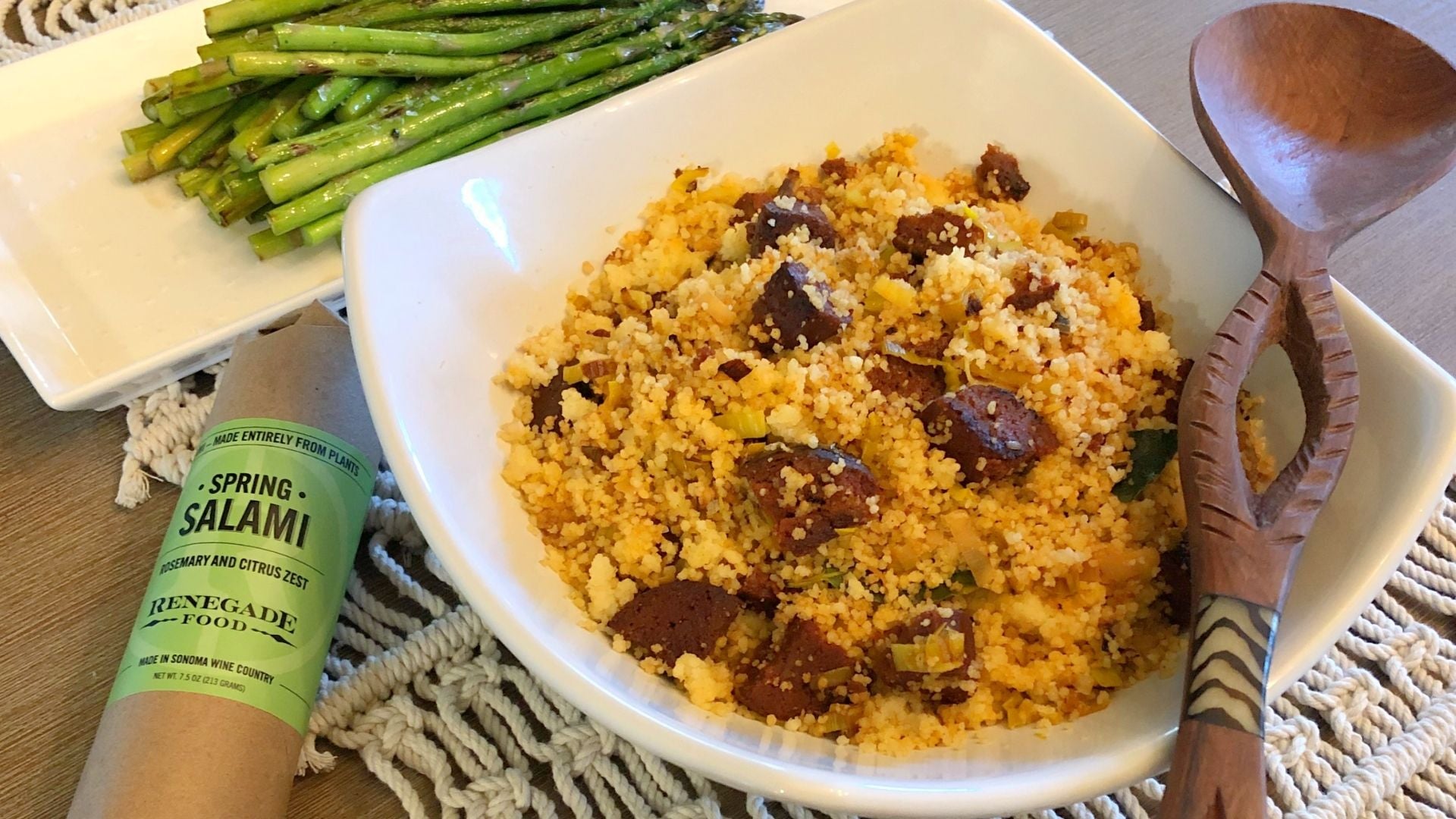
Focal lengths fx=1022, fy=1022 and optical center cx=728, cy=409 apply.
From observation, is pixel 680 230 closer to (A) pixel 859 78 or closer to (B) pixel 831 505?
(A) pixel 859 78

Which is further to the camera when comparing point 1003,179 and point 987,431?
point 1003,179

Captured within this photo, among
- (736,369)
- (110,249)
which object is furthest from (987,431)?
(110,249)

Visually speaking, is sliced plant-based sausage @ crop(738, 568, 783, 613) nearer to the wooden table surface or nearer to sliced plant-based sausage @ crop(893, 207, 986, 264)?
the wooden table surface

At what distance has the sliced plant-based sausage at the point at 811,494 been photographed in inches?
32.7

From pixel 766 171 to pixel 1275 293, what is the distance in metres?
0.54

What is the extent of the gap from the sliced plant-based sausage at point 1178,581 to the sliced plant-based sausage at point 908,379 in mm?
235

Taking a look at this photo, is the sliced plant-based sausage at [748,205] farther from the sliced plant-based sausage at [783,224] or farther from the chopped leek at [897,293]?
the chopped leek at [897,293]

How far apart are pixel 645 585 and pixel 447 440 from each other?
0.21 m

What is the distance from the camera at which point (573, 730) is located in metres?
0.93

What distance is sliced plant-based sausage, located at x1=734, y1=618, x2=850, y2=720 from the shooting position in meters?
0.80

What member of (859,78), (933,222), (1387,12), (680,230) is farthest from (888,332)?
(1387,12)

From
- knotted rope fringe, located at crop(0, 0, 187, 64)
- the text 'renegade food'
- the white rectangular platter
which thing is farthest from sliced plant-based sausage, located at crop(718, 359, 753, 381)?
knotted rope fringe, located at crop(0, 0, 187, 64)

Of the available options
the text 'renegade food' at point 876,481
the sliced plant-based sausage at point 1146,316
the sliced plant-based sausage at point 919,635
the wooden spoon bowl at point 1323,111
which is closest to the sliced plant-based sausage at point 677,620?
the text 'renegade food' at point 876,481

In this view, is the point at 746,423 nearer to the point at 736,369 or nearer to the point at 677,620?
the point at 736,369
